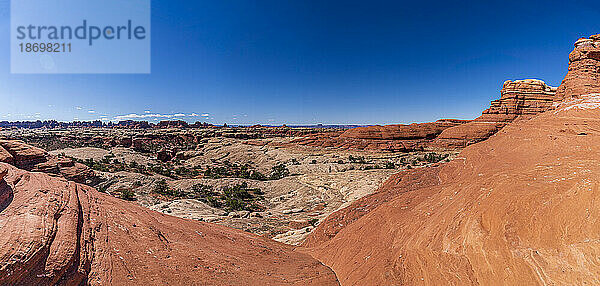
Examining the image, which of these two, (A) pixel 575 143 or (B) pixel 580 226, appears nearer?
(B) pixel 580 226

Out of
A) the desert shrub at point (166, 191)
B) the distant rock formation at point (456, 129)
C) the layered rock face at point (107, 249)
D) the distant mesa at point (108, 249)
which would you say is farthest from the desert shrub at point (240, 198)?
the distant rock formation at point (456, 129)

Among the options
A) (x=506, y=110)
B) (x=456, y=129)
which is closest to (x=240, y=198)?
(x=456, y=129)

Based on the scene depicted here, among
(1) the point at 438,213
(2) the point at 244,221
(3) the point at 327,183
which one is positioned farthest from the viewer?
(3) the point at 327,183

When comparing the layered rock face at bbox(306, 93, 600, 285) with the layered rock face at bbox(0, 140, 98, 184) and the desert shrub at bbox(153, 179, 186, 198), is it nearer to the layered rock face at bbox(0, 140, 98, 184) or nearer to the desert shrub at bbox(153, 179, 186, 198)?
the desert shrub at bbox(153, 179, 186, 198)

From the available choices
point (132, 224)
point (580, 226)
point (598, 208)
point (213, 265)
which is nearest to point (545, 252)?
point (580, 226)

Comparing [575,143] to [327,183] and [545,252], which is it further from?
[327,183]
